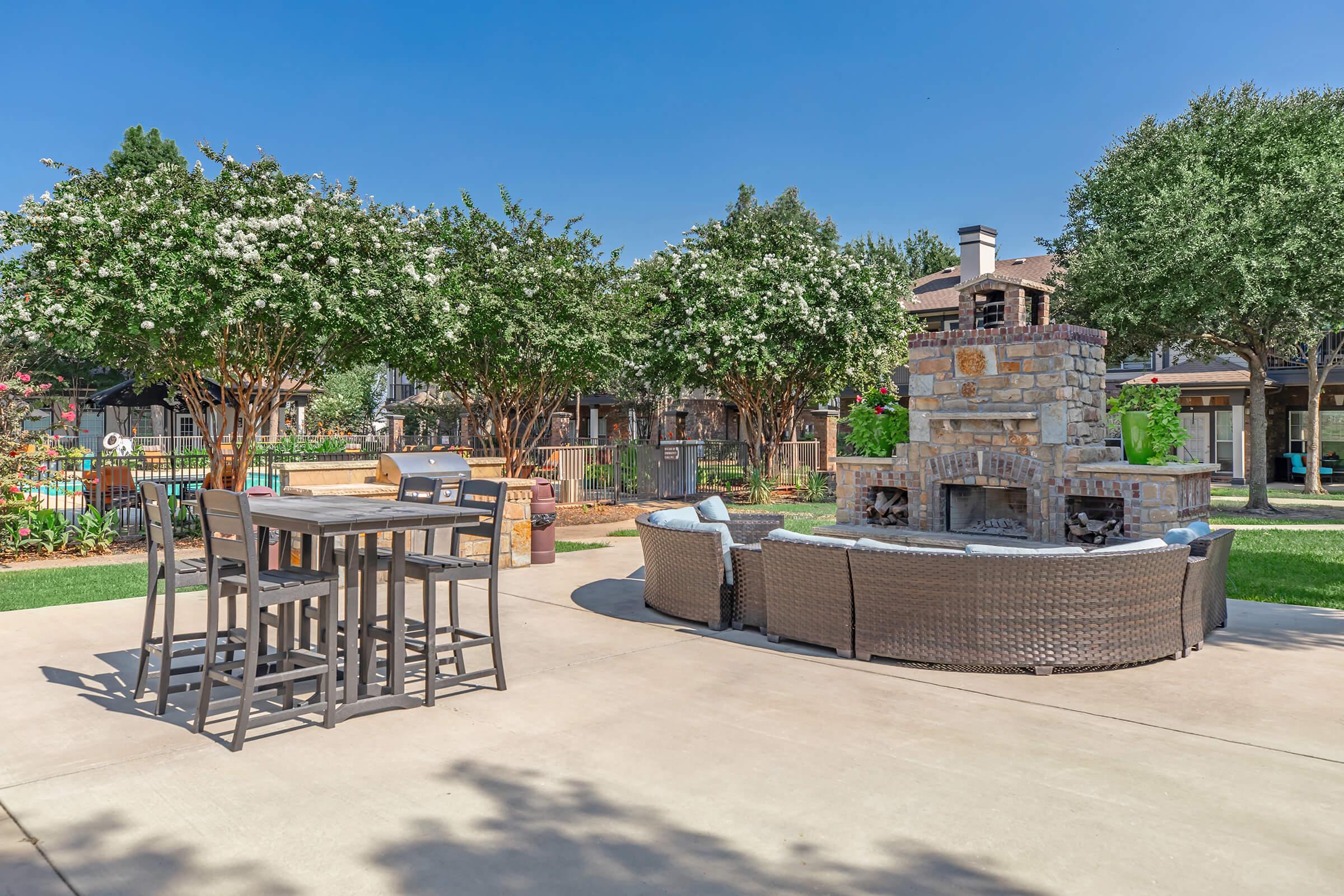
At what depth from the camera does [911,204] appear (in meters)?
34.2

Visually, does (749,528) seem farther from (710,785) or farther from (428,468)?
(710,785)

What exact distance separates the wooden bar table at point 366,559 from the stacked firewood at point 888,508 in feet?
22.3

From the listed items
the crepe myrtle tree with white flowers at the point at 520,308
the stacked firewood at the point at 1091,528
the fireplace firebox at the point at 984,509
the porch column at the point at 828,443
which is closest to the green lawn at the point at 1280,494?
the porch column at the point at 828,443

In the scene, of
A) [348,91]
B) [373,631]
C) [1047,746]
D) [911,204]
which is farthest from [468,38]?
[911,204]

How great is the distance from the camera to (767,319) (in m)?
20.2

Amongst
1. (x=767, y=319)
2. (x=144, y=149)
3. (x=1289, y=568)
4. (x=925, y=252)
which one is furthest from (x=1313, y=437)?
(x=144, y=149)

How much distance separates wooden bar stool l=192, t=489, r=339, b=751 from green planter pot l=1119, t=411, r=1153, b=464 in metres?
7.95

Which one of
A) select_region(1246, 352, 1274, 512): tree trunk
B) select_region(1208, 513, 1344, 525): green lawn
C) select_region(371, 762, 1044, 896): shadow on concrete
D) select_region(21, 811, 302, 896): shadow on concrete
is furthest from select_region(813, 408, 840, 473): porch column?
select_region(21, 811, 302, 896): shadow on concrete

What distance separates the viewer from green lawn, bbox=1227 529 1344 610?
875cm

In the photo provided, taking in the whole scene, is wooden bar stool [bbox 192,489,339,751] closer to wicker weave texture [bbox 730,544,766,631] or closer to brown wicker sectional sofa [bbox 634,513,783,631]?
brown wicker sectional sofa [bbox 634,513,783,631]

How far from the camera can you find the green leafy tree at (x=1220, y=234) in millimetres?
16359

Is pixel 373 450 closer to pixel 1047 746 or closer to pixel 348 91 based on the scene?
pixel 348 91

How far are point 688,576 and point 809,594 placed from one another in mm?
1240

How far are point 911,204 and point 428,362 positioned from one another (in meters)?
23.6
